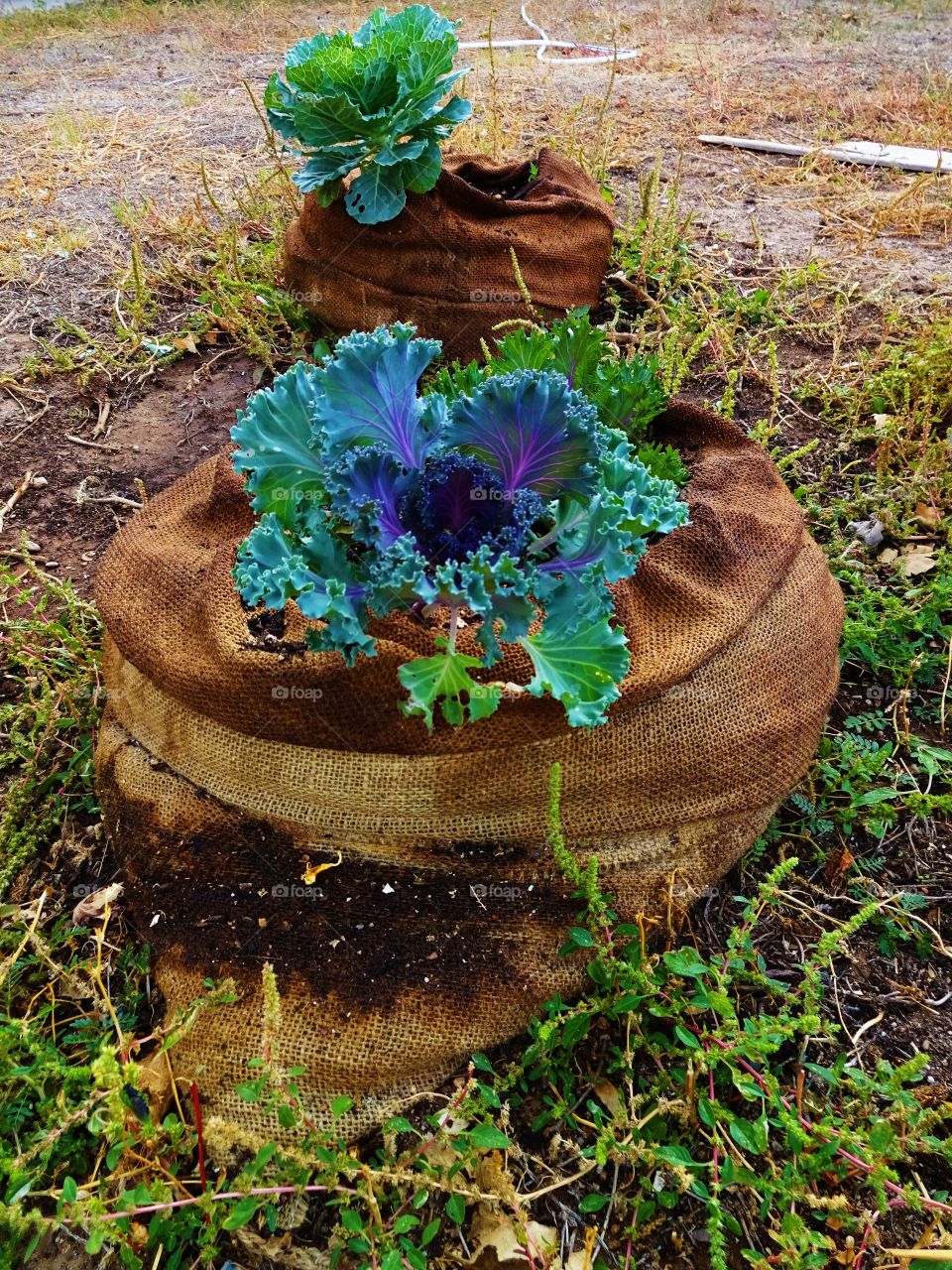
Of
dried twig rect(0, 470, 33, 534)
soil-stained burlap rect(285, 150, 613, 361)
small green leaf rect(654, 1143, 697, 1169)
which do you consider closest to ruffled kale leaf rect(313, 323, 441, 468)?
small green leaf rect(654, 1143, 697, 1169)

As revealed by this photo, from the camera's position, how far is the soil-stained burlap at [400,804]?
156 cm

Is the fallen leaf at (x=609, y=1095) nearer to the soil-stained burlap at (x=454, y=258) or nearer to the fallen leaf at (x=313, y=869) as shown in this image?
the fallen leaf at (x=313, y=869)

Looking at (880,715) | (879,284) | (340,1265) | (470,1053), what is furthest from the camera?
(879,284)

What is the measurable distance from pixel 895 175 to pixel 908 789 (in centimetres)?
427

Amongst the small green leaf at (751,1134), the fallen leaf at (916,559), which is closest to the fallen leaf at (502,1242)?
the small green leaf at (751,1134)

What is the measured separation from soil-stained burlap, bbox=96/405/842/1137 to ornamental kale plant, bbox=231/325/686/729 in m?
0.20

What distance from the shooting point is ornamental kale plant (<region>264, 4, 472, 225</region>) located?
9.50 feet

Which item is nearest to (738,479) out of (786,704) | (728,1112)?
(786,704)

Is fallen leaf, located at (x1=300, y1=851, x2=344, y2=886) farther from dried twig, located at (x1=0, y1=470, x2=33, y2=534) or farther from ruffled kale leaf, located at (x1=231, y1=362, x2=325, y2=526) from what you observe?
dried twig, located at (x1=0, y1=470, x2=33, y2=534)

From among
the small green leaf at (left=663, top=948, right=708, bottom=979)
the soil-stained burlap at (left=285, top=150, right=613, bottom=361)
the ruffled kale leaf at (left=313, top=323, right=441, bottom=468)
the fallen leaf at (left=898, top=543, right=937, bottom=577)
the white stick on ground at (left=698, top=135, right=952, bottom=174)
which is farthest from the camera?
the white stick on ground at (left=698, top=135, right=952, bottom=174)

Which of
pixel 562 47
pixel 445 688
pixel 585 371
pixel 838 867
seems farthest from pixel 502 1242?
pixel 562 47

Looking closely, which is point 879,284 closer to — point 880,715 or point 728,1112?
point 880,715

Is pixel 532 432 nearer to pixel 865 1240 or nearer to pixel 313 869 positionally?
pixel 313 869

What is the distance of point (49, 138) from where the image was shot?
5.76 m
